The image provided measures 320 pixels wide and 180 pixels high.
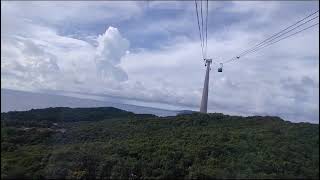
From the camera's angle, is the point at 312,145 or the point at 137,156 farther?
the point at 137,156

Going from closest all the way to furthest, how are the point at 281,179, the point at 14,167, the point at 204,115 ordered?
1. the point at 281,179
2. the point at 14,167
3. the point at 204,115

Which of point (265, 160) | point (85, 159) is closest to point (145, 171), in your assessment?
point (85, 159)

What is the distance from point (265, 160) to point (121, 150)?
12.7 meters

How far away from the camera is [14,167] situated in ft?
34.0

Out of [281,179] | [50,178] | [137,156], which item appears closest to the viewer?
[281,179]

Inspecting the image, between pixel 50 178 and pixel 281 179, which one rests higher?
pixel 281 179

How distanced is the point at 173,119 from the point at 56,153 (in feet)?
162

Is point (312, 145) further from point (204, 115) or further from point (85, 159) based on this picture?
point (204, 115)

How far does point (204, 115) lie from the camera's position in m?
63.7

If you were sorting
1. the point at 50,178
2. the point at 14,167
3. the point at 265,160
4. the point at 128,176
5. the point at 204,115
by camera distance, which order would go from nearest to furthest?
1. the point at 14,167
2. the point at 50,178
3. the point at 265,160
4. the point at 128,176
5. the point at 204,115

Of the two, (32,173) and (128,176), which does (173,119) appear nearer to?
(128,176)

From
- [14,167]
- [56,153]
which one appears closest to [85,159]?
[56,153]

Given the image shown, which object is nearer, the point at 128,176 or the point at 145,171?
the point at 128,176

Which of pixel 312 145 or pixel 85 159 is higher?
pixel 312 145
